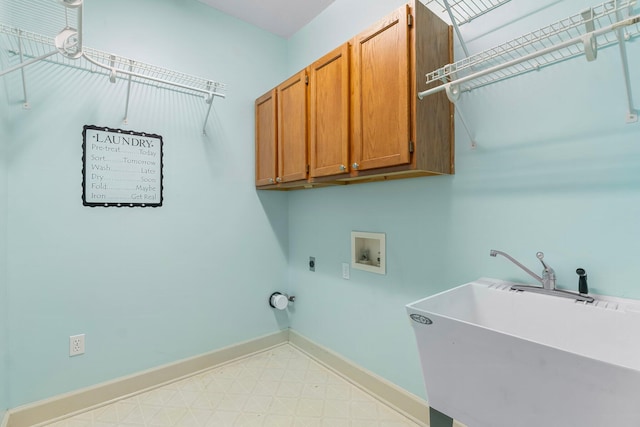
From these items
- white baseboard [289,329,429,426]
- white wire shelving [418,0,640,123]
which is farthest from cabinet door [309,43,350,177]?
white baseboard [289,329,429,426]

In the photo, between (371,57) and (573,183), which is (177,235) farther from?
(573,183)

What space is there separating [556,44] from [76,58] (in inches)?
76.9

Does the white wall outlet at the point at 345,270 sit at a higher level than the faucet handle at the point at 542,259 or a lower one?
lower

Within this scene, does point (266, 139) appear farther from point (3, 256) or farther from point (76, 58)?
point (3, 256)

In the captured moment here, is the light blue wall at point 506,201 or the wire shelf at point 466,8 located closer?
the light blue wall at point 506,201

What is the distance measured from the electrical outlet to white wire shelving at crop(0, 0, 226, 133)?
1.32m

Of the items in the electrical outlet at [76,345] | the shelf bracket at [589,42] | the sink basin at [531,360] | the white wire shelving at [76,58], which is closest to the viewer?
the sink basin at [531,360]

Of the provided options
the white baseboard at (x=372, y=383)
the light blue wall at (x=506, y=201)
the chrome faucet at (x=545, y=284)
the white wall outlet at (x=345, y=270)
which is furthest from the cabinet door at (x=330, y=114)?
the white baseboard at (x=372, y=383)

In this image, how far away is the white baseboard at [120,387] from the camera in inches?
63.8

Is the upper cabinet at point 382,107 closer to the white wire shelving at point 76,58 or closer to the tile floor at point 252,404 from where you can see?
the white wire shelving at point 76,58

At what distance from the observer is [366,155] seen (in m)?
1.54

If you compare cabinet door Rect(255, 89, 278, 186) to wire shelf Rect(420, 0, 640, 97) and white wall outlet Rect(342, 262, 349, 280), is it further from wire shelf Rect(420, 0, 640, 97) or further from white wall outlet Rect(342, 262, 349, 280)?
wire shelf Rect(420, 0, 640, 97)

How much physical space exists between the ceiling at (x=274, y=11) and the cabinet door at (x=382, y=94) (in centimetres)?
94

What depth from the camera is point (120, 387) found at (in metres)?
1.87
